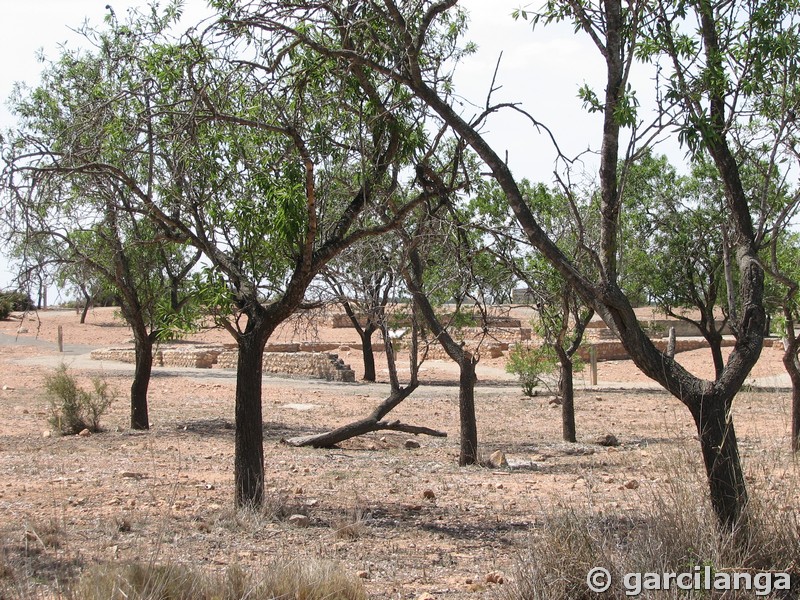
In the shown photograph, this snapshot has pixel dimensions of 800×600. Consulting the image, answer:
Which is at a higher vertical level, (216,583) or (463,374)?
(463,374)

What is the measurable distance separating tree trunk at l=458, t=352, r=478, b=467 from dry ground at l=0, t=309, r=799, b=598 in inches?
12.5

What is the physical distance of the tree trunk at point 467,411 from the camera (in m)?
11.1

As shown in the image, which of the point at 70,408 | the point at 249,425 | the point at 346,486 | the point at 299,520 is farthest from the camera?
the point at 70,408

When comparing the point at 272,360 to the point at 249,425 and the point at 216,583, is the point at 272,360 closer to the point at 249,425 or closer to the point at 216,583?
the point at 249,425

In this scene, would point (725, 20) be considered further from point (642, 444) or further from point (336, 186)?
point (642, 444)

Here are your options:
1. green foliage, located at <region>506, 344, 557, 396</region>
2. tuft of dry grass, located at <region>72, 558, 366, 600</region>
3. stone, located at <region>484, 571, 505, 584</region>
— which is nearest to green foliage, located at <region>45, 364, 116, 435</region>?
tuft of dry grass, located at <region>72, 558, 366, 600</region>

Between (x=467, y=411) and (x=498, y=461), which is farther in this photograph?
(x=498, y=461)

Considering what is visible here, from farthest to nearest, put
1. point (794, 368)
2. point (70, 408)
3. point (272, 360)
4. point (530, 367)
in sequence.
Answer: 1. point (272, 360)
2. point (530, 367)
3. point (70, 408)
4. point (794, 368)

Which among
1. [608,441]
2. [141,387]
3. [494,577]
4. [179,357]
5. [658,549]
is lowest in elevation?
[608,441]

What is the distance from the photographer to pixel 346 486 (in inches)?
374

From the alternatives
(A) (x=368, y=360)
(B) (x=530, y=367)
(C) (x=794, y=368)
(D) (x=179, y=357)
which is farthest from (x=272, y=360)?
(C) (x=794, y=368)

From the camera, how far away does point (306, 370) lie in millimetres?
29938

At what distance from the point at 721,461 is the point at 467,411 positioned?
6.08 meters

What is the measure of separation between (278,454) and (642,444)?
Result: 5.61 m
